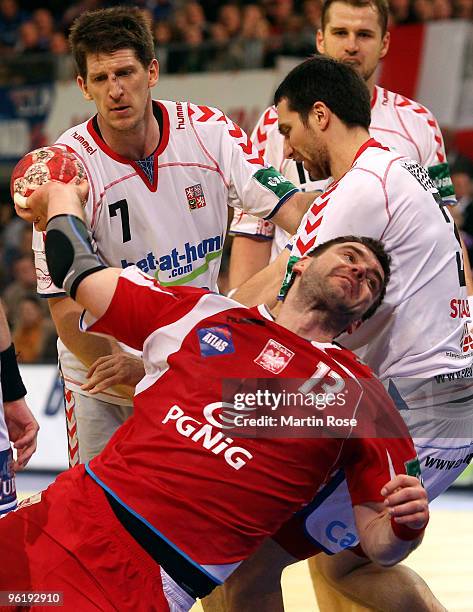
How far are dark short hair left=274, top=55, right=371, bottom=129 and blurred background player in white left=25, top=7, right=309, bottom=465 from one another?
404mm

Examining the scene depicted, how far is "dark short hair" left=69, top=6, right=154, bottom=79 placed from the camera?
13.4ft

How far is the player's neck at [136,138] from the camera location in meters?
4.19

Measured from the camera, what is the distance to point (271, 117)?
517cm

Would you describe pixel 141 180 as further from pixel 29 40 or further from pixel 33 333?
pixel 29 40

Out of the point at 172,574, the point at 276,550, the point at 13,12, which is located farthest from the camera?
the point at 13,12

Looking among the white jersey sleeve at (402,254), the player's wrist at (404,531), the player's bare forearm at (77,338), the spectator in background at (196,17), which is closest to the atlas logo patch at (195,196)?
the player's bare forearm at (77,338)

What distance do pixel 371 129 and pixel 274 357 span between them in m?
2.30

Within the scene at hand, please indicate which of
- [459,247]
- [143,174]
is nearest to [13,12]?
[143,174]

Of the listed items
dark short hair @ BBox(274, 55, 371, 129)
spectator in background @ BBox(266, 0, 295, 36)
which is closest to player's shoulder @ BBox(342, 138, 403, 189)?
dark short hair @ BBox(274, 55, 371, 129)

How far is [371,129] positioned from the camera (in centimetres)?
503

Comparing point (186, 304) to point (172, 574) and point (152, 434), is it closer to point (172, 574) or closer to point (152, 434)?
point (152, 434)

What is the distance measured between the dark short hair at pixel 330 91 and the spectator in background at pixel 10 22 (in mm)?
9560

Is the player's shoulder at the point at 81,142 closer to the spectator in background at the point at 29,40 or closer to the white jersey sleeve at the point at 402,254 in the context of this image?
the white jersey sleeve at the point at 402,254

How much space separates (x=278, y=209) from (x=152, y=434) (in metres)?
1.52
